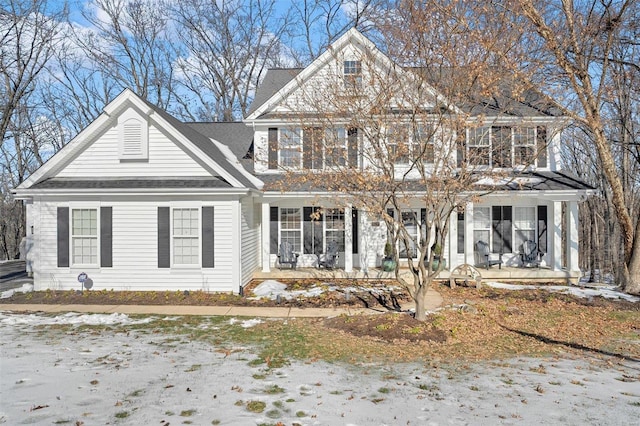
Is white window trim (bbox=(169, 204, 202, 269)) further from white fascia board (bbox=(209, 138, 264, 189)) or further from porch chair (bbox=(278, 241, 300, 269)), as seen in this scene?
porch chair (bbox=(278, 241, 300, 269))

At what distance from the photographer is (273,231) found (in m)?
15.5

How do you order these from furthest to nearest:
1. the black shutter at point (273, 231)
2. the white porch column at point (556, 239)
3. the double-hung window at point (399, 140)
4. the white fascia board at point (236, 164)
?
the black shutter at point (273, 231) → the white fascia board at point (236, 164) → the white porch column at point (556, 239) → the double-hung window at point (399, 140)

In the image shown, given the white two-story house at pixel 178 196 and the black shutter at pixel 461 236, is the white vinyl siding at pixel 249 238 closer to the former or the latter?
the white two-story house at pixel 178 196

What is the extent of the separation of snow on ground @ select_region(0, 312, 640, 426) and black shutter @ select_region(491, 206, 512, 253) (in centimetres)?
877

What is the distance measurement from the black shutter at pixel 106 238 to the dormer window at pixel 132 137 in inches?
69.5

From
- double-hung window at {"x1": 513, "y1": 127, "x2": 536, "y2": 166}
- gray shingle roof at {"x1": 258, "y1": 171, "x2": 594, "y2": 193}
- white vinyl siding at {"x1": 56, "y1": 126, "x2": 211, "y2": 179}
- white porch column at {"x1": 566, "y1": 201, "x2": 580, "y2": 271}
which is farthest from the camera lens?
white porch column at {"x1": 566, "y1": 201, "x2": 580, "y2": 271}

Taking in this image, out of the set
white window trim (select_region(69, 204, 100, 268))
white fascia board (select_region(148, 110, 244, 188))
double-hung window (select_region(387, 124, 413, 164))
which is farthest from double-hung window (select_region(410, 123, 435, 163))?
white window trim (select_region(69, 204, 100, 268))

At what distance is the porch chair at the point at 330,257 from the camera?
48.3 ft

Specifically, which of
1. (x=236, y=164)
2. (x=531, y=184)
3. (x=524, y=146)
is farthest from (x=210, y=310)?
(x=531, y=184)

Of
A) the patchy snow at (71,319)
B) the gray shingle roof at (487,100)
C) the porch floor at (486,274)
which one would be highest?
the gray shingle roof at (487,100)

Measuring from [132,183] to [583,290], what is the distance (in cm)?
1404

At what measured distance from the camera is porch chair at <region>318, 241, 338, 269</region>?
580 inches

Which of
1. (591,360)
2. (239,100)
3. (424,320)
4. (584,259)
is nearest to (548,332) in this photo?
(591,360)

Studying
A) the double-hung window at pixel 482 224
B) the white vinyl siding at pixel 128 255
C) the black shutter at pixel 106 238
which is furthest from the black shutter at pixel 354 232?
the black shutter at pixel 106 238
